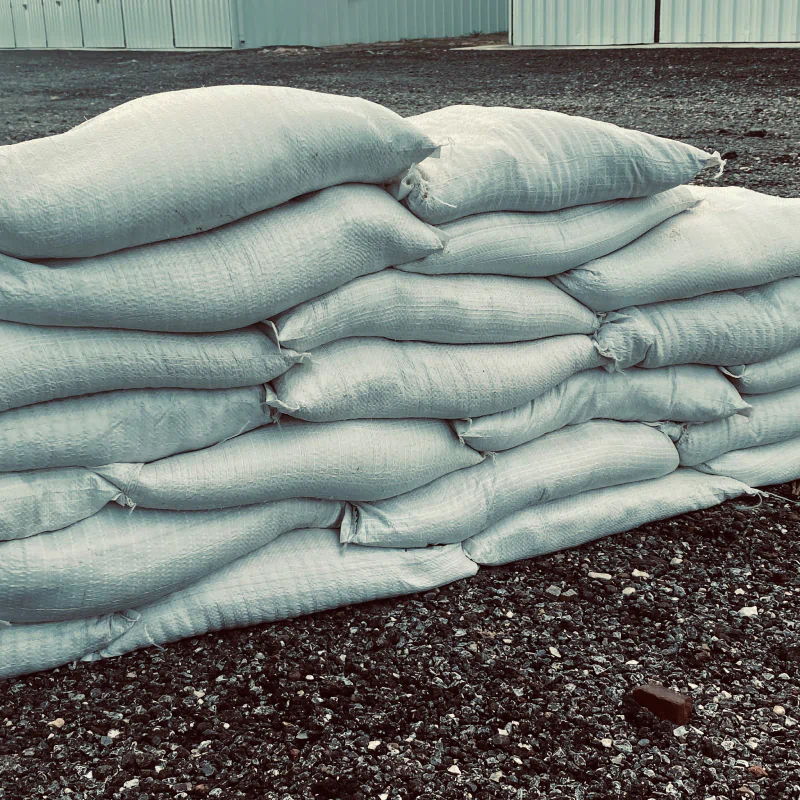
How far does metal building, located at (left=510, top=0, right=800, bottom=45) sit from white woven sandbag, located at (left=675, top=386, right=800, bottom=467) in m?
7.19

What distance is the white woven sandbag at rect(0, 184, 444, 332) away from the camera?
1271 millimetres

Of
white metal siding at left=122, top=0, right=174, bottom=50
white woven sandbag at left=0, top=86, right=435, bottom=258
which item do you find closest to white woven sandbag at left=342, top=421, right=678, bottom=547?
white woven sandbag at left=0, top=86, right=435, bottom=258

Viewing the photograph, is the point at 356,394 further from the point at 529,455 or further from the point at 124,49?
the point at 124,49

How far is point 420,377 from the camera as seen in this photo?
1.54 meters

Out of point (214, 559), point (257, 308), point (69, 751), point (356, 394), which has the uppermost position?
point (257, 308)

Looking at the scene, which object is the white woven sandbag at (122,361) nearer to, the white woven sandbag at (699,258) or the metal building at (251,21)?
the white woven sandbag at (699,258)

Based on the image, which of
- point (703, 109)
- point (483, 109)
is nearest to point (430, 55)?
point (703, 109)

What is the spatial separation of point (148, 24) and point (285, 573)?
39.4ft

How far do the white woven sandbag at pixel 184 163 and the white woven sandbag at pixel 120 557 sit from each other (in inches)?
15.1

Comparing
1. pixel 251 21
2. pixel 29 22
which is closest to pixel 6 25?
pixel 29 22

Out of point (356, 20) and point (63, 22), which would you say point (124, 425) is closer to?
point (356, 20)

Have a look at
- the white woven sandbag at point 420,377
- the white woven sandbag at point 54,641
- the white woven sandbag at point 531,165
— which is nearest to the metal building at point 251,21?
the white woven sandbag at point 531,165

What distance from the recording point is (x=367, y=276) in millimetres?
1491

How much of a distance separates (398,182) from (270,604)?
0.66 meters
